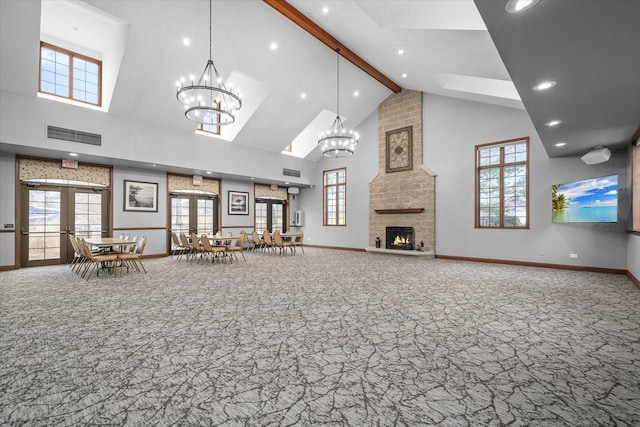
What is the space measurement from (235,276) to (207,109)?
350cm

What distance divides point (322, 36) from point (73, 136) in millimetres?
6582

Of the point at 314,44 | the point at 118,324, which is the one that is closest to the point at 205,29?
the point at 314,44

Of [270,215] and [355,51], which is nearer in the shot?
[355,51]

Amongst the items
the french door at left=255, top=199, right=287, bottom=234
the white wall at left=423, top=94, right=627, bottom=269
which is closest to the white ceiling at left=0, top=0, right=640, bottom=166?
the white wall at left=423, top=94, right=627, bottom=269

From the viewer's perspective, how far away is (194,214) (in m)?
10.6

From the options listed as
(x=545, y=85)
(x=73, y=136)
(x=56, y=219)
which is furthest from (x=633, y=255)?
(x=56, y=219)

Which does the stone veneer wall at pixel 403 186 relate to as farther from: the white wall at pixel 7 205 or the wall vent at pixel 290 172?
the white wall at pixel 7 205

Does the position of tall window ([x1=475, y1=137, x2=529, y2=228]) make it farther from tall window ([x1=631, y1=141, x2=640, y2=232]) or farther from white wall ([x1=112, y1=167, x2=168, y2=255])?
white wall ([x1=112, y1=167, x2=168, y2=255])

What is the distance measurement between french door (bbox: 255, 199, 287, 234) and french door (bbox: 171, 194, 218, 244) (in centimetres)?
199

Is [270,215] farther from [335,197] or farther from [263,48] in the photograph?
[263,48]

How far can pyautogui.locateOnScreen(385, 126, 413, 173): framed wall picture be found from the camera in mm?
10234

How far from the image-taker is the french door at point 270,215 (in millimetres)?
12711

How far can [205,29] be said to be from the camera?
6336mm

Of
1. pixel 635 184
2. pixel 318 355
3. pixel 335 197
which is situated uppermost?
pixel 335 197
